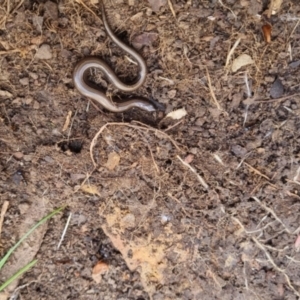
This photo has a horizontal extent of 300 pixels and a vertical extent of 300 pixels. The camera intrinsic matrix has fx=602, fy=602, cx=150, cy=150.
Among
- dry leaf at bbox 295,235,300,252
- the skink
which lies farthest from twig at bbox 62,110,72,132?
dry leaf at bbox 295,235,300,252

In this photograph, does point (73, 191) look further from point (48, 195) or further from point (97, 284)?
point (97, 284)

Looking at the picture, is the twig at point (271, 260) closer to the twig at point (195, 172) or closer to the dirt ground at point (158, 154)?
the dirt ground at point (158, 154)

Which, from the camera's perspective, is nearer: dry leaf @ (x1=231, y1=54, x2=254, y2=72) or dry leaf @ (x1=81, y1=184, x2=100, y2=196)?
dry leaf @ (x1=231, y1=54, x2=254, y2=72)

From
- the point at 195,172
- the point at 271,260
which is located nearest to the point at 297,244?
the point at 271,260

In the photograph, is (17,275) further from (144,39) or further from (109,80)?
(144,39)

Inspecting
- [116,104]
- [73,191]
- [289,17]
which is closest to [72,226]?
[73,191]

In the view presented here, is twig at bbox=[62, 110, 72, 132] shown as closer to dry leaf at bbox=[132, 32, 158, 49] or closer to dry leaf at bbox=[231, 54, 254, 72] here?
dry leaf at bbox=[132, 32, 158, 49]
